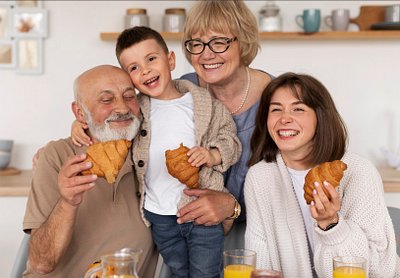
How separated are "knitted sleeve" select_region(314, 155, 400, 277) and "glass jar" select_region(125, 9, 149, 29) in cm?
192

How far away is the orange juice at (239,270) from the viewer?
62.5 inches

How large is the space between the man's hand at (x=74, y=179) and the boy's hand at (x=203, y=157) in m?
0.34

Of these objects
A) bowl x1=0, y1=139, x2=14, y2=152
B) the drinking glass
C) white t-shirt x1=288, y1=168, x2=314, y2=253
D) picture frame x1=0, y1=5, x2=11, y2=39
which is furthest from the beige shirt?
picture frame x1=0, y1=5, x2=11, y2=39

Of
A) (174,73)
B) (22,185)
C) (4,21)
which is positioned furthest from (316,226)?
(4,21)

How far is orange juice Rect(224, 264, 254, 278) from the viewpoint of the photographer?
1.59m

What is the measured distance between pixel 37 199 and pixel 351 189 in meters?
0.94

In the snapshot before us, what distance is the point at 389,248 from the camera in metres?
2.03

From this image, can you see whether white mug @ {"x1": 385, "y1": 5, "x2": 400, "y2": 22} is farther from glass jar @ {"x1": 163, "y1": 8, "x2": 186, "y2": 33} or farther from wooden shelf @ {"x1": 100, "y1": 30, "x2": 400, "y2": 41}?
glass jar @ {"x1": 163, "y1": 8, "x2": 186, "y2": 33}

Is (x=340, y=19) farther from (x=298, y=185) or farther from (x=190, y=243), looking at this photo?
(x=190, y=243)

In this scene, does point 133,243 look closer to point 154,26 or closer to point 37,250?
point 37,250

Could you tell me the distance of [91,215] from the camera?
2.14 metres

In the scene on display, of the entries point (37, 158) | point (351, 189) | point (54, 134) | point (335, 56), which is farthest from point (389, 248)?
point (54, 134)

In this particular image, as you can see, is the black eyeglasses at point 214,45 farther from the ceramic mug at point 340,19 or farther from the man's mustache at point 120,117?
the ceramic mug at point 340,19

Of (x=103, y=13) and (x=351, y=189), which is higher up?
(x=103, y=13)
